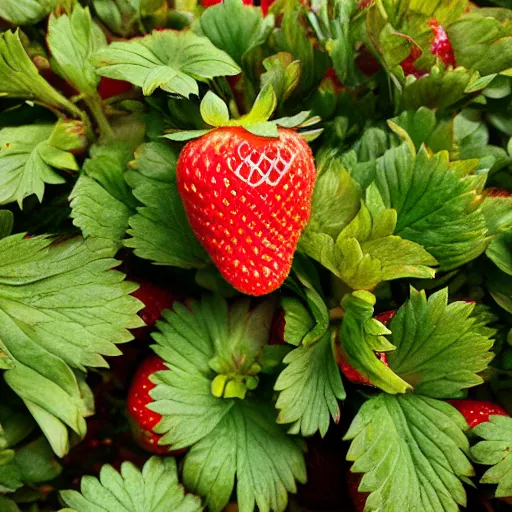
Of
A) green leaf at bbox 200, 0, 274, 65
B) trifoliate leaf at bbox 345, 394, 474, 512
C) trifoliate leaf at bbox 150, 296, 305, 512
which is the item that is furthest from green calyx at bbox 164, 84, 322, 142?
trifoliate leaf at bbox 345, 394, 474, 512

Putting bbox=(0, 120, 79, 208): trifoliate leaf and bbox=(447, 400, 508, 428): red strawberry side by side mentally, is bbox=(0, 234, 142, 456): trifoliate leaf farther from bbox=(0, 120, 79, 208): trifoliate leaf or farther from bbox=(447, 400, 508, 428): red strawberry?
bbox=(447, 400, 508, 428): red strawberry

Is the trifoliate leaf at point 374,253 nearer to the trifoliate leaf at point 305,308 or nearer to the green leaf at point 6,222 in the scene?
the trifoliate leaf at point 305,308

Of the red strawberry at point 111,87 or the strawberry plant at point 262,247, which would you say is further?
the red strawberry at point 111,87

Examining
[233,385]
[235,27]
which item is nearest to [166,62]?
[235,27]

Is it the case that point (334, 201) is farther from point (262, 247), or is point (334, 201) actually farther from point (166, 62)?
point (166, 62)

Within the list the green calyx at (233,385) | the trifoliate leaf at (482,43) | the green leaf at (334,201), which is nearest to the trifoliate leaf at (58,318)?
the green calyx at (233,385)

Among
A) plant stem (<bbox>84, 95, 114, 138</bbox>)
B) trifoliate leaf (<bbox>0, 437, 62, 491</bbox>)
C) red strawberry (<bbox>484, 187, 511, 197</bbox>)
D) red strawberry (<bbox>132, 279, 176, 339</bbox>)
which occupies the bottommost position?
trifoliate leaf (<bbox>0, 437, 62, 491</bbox>)

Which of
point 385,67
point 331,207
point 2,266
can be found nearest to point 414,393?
point 331,207

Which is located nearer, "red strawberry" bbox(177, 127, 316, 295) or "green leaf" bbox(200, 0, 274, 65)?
"red strawberry" bbox(177, 127, 316, 295)
